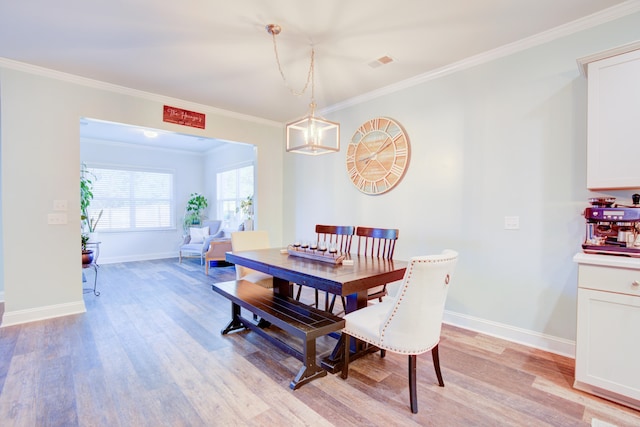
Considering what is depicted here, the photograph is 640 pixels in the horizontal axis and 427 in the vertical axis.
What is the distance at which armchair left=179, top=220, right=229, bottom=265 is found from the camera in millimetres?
6133

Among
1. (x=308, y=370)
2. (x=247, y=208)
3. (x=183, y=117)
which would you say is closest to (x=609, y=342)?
(x=308, y=370)

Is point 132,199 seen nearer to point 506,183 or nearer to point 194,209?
point 194,209

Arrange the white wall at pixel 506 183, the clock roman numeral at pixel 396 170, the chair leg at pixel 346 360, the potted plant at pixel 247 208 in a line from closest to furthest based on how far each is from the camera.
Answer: the chair leg at pixel 346 360
the white wall at pixel 506 183
the clock roman numeral at pixel 396 170
the potted plant at pixel 247 208

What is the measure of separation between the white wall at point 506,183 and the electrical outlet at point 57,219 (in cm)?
376

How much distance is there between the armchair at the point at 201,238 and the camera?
6133 millimetres

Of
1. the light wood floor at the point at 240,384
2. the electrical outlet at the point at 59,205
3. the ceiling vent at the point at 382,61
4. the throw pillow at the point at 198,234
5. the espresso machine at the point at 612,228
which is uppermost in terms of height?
the ceiling vent at the point at 382,61

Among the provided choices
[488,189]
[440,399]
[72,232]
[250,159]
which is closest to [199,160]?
[250,159]

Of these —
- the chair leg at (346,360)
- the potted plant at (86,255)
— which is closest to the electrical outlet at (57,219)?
the potted plant at (86,255)

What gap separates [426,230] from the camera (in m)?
3.41

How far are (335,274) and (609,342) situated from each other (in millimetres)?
1728

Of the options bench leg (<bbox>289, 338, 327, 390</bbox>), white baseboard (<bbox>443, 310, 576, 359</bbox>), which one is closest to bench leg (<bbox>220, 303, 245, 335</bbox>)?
bench leg (<bbox>289, 338, 327, 390</bbox>)

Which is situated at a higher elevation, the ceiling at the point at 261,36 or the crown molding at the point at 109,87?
the ceiling at the point at 261,36

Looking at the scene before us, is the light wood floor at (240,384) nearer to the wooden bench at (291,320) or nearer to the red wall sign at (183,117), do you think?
the wooden bench at (291,320)

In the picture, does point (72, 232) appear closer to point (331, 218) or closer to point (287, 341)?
point (287, 341)
